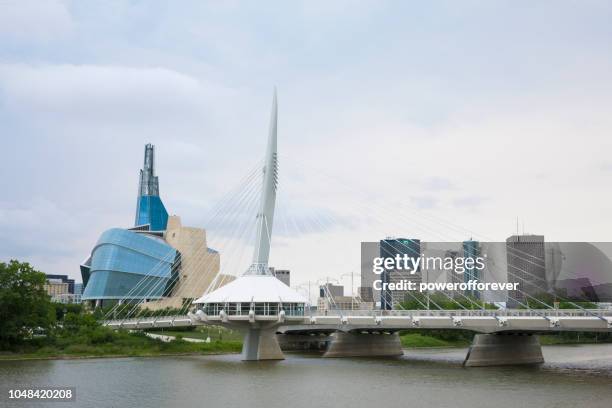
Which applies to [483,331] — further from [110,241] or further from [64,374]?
[110,241]

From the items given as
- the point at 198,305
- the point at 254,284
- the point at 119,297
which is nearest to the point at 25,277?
the point at 198,305

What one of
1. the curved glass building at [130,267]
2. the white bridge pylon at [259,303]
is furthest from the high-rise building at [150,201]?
the white bridge pylon at [259,303]

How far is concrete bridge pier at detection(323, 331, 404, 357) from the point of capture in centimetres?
7894

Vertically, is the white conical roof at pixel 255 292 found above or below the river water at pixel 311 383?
above

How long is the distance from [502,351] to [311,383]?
79.0 ft

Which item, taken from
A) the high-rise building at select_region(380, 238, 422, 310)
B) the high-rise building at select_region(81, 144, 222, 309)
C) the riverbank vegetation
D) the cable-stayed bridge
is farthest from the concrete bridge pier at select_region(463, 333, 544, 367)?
the high-rise building at select_region(81, 144, 222, 309)

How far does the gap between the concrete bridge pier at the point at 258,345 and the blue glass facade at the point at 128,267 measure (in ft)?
306

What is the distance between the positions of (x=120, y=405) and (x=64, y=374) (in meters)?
16.4

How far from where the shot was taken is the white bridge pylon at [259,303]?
215 ft

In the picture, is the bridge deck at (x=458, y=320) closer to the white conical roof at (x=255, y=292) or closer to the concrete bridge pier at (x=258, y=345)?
the white conical roof at (x=255, y=292)

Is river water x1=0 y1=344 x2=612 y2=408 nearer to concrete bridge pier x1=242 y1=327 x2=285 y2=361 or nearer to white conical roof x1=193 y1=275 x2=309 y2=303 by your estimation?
concrete bridge pier x1=242 y1=327 x2=285 y2=361

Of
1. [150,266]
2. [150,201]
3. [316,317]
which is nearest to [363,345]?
[316,317]

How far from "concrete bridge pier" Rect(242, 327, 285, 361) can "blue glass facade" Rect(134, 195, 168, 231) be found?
117 metres

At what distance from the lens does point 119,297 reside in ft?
522
